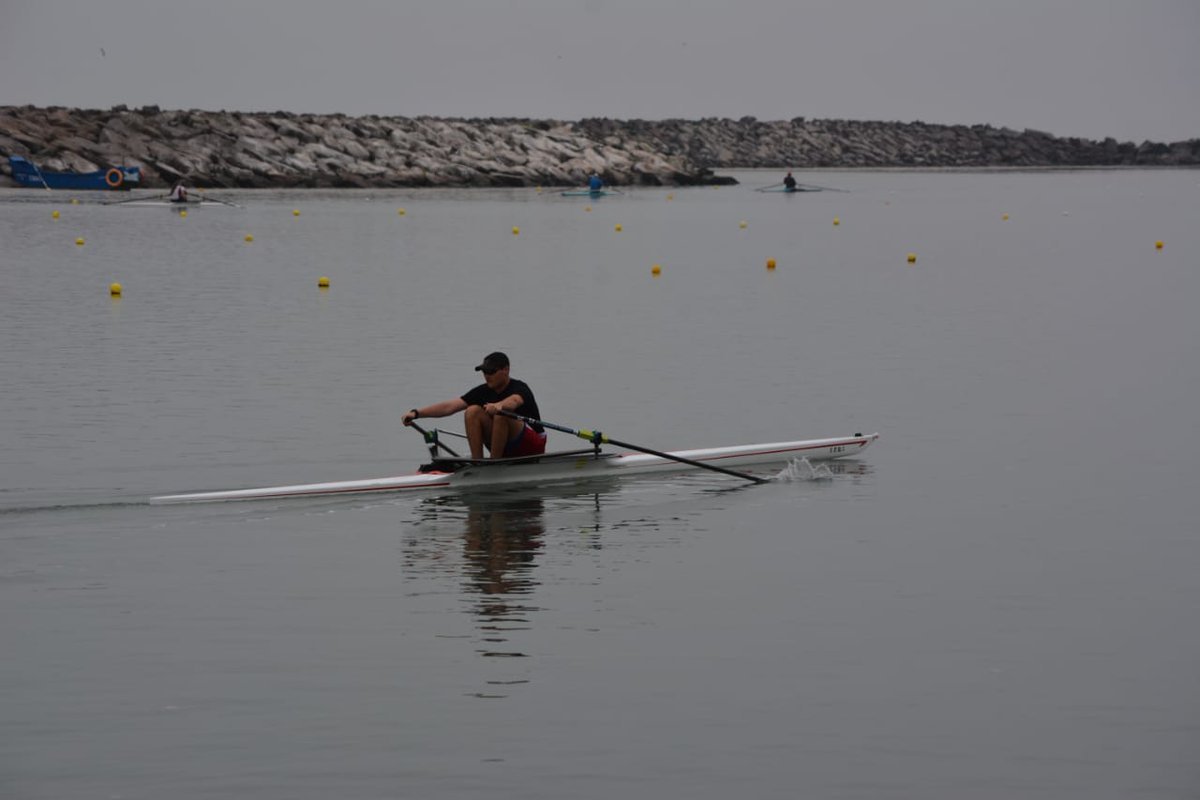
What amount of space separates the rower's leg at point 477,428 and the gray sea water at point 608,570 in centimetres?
55

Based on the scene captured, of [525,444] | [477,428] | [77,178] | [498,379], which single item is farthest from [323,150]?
[498,379]

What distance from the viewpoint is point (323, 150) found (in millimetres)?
103250

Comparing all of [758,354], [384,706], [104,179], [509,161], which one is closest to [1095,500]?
[384,706]

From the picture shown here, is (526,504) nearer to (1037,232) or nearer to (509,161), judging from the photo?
(1037,232)

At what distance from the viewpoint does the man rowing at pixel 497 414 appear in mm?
16016

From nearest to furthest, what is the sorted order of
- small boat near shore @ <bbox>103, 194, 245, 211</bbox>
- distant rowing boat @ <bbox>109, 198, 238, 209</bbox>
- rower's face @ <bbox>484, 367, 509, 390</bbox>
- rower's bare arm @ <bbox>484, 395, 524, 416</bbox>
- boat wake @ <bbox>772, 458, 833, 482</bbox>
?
rower's face @ <bbox>484, 367, 509, 390</bbox>
rower's bare arm @ <bbox>484, 395, 524, 416</bbox>
boat wake @ <bbox>772, 458, 833, 482</bbox>
distant rowing boat @ <bbox>109, 198, 238, 209</bbox>
small boat near shore @ <bbox>103, 194, 245, 211</bbox>

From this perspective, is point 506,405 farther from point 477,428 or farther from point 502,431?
point 477,428

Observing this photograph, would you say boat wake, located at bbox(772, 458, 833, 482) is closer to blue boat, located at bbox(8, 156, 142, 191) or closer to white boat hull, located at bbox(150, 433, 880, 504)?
white boat hull, located at bbox(150, 433, 880, 504)

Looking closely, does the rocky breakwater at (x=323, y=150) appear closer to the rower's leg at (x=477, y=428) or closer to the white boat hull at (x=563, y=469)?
the white boat hull at (x=563, y=469)

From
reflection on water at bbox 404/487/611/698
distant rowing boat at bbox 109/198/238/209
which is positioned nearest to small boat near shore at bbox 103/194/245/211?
distant rowing boat at bbox 109/198/238/209

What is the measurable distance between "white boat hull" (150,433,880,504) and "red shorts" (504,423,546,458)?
0.12 metres

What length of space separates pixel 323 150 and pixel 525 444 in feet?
295

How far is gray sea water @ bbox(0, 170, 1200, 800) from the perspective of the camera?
30.6 ft

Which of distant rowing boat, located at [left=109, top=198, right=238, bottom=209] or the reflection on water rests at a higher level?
distant rowing boat, located at [left=109, top=198, right=238, bottom=209]
